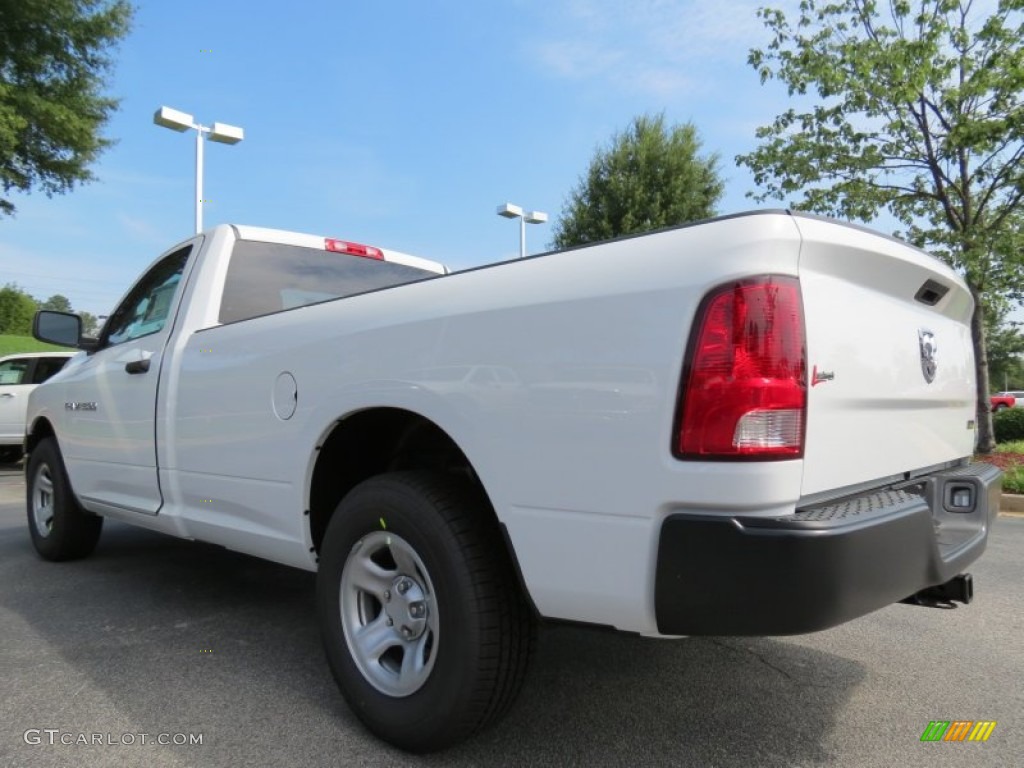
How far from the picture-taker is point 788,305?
1.73 meters

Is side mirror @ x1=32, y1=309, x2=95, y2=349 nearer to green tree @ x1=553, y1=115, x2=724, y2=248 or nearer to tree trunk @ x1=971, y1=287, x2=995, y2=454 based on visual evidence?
tree trunk @ x1=971, y1=287, x2=995, y2=454

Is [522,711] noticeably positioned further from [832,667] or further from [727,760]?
[832,667]

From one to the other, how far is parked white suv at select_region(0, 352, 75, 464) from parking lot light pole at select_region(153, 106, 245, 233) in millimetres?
3450

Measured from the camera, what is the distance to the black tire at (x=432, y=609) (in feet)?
6.67

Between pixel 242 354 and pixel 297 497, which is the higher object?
pixel 242 354

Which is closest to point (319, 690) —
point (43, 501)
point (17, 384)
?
point (43, 501)

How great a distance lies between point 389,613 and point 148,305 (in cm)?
266

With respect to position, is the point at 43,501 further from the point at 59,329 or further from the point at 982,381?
the point at 982,381

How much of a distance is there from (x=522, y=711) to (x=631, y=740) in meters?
0.40

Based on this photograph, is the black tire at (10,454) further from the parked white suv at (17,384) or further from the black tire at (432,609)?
the black tire at (432,609)

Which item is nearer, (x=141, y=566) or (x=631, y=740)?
(x=631, y=740)

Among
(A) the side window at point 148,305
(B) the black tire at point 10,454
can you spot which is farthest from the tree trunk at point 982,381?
(B) the black tire at point 10,454

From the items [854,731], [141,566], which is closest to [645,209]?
[141,566]

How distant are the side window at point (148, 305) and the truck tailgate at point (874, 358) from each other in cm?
312
